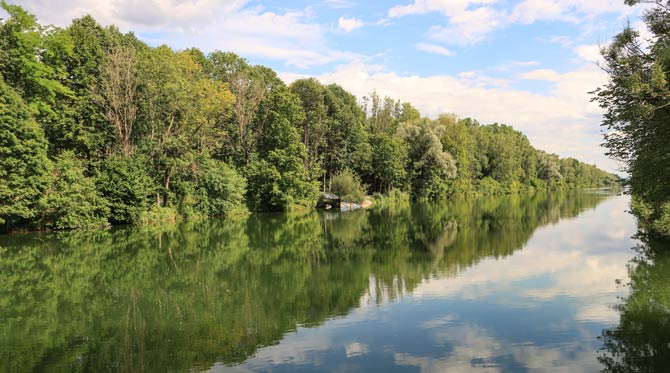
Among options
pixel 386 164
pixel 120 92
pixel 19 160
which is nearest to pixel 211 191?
pixel 120 92

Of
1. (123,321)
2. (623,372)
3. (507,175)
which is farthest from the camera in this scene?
(507,175)

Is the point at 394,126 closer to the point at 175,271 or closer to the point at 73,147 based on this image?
the point at 73,147

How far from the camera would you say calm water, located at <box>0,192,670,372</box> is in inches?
354

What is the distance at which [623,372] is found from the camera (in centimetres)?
795

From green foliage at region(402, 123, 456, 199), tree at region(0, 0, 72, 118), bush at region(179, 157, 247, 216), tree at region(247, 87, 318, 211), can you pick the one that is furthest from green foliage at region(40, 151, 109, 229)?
green foliage at region(402, 123, 456, 199)

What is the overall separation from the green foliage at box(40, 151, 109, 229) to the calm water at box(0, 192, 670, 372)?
6297 mm

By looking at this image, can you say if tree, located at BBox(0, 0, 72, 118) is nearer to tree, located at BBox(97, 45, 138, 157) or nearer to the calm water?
tree, located at BBox(97, 45, 138, 157)

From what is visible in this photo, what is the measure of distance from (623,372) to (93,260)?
66.2 feet

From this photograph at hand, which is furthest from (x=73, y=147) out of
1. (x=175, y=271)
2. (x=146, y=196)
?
(x=175, y=271)

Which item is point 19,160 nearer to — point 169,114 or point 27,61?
point 27,61

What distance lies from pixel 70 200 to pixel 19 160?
3999 mm

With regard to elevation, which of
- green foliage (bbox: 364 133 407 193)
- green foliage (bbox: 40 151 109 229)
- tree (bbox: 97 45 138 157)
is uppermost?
tree (bbox: 97 45 138 157)

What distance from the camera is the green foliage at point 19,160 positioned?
2762 centimetres

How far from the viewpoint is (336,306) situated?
501 inches
